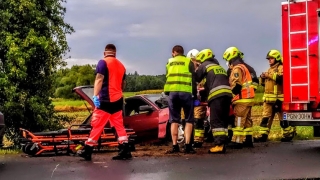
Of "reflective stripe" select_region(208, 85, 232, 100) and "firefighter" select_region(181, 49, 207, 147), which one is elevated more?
"reflective stripe" select_region(208, 85, 232, 100)

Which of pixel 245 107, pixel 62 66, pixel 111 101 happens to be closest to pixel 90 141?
pixel 111 101

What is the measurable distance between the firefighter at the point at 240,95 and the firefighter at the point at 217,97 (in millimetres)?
546

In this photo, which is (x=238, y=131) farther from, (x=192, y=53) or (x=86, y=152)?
(x=86, y=152)

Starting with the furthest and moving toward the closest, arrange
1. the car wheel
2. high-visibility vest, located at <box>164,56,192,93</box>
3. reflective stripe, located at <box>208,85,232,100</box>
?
the car wheel, reflective stripe, located at <box>208,85,232,100</box>, high-visibility vest, located at <box>164,56,192,93</box>

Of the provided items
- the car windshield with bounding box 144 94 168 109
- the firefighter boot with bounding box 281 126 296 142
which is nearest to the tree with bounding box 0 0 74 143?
the car windshield with bounding box 144 94 168 109

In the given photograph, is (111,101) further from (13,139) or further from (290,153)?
(13,139)

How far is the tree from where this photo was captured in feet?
43.0

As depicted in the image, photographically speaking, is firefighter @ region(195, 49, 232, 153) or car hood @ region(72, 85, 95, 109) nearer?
firefighter @ region(195, 49, 232, 153)

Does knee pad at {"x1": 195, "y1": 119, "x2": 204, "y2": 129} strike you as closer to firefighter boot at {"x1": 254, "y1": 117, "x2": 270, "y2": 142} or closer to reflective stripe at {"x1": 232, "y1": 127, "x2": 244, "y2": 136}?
reflective stripe at {"x1": 232, "y1": 127, "x2": 244, "y2": 136}

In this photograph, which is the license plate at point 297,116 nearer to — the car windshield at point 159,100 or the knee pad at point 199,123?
the knee pad at point 199,123

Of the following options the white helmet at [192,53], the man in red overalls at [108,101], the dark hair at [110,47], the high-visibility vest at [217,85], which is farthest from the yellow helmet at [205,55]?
the dark hair at [110,47]

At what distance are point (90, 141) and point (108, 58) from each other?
1.53 m

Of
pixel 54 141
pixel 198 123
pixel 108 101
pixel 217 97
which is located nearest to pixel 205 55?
pixel 217 97

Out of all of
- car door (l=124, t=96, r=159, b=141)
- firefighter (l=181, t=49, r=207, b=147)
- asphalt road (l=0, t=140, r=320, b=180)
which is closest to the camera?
asphalt road (l=0, t=140, r=320, b=180)
